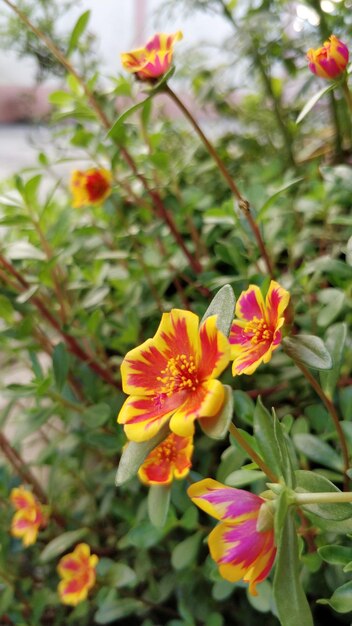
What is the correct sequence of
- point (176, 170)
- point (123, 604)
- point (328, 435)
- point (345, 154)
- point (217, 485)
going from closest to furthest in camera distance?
point (217, 485) < point (328, 435) < point (123, 604) < point (176, 170) < point (345, 154)

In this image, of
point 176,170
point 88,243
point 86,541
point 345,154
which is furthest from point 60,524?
point 345,154

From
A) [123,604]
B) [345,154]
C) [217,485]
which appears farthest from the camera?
[345,154]

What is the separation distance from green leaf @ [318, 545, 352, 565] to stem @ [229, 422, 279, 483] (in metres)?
0.07

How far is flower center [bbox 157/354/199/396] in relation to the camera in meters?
0.36

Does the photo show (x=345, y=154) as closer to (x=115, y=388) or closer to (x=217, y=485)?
(x=115, y=388)

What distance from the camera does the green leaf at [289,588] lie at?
32 cm

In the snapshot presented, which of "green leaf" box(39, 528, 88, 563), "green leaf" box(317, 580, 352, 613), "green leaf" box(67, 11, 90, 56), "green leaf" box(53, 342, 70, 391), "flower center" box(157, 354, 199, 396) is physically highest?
"green leaf" box(67, 11, 90, 56)

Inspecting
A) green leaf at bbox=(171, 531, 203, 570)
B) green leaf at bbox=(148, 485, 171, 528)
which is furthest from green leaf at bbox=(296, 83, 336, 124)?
green leaf at bbox=(171, 531, 203, 570)

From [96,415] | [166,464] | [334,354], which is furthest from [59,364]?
[334,354]

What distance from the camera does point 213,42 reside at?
109 centimetres

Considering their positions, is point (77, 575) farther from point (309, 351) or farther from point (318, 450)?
point (309, 351)

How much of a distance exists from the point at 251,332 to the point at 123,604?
0.44 m

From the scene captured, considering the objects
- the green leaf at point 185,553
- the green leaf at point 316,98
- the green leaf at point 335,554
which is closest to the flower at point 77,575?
the green leaf at point 185,553

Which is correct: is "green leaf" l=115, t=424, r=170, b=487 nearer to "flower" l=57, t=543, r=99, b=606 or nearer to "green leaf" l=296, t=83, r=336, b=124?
"green leaf" l=296, t=83, r=336, b=124
